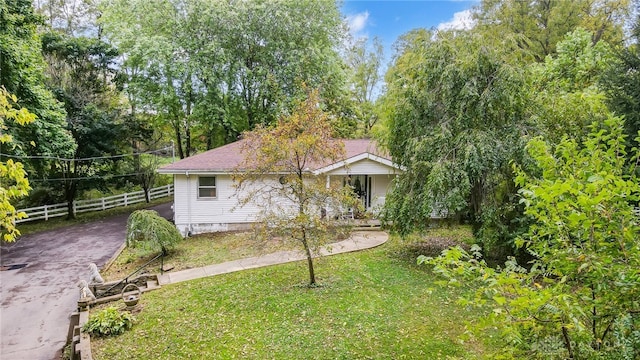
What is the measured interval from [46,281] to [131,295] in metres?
4.51

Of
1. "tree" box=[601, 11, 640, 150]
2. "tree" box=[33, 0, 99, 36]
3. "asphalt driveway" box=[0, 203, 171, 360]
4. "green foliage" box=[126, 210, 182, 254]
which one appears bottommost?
"asphalt driveway" box=[0, 203, 171, 360]

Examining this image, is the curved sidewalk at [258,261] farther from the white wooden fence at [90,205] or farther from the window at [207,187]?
the white wooden fence at [90,205]

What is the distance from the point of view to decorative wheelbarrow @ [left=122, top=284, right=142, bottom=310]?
830 cm

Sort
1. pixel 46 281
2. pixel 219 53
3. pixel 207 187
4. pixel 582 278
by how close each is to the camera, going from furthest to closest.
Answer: pixel 219 53
pixel 207 187
pixel 46 281
pixel 582 278

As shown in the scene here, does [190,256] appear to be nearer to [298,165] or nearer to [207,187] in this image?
[207,187]

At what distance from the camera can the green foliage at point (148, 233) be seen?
37.9ft

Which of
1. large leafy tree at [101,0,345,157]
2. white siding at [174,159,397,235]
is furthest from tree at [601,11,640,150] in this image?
large leafy tree at [101,0,345,157]

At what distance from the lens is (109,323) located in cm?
736

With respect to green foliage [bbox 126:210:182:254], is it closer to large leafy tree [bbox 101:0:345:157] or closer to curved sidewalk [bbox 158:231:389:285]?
curved sidewalk [bbox 158:231:389:285]

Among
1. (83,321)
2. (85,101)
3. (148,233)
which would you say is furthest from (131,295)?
(85,101)

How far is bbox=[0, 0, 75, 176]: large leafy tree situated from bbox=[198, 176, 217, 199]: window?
5.63 m

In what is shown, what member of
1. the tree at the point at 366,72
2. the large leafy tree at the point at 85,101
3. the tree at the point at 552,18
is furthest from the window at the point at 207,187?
the tree at the point at 552,18

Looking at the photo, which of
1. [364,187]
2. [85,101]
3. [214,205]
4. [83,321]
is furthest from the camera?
[85,101]

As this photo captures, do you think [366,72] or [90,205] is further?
[366,72]
